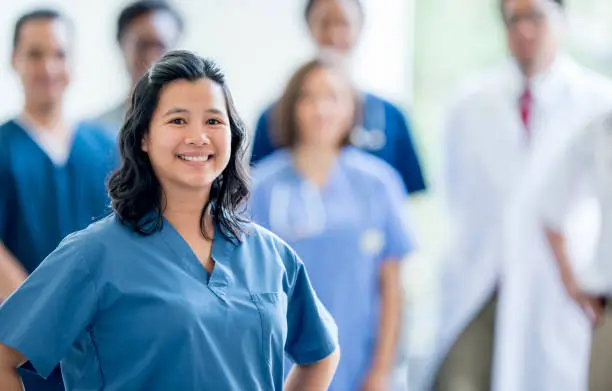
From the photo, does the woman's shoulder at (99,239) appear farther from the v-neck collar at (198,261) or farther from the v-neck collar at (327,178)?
the v-neck collar at (327,178)

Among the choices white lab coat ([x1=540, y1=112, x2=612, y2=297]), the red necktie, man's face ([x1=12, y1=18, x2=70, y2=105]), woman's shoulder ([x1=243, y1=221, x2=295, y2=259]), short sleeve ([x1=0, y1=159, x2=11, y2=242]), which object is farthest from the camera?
the red necktie

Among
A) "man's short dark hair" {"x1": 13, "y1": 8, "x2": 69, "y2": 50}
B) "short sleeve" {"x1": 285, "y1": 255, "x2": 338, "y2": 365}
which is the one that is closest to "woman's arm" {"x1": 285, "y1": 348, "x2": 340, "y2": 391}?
"short sleeve" {"x1": 285, "y1": 255, "x2": 338, "y2": 365}

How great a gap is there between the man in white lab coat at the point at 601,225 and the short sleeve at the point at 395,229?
0.42m

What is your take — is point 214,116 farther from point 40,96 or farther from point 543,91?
point 543,91

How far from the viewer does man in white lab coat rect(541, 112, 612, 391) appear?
2.30 meters

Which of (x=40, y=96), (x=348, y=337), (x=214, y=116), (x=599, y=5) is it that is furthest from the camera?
(x=599, y=5)

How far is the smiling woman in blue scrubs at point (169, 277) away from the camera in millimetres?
1188

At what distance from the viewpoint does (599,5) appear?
3564 millimetres

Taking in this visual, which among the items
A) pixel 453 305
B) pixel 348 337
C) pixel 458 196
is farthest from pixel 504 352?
pixel 348 337

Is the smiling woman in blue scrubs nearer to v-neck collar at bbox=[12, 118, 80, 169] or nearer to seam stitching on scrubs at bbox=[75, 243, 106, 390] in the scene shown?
seam stitching on scrubs at bbox=[75, 243, 106, 390]

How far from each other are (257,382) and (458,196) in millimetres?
1901

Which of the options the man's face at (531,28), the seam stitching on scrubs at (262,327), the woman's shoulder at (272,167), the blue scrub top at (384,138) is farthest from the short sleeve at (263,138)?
the seam stitching on scrubs at (262,327)

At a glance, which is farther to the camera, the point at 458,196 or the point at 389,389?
the point at 458,196

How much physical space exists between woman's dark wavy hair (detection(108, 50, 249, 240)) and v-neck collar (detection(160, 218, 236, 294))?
18 millimetres
